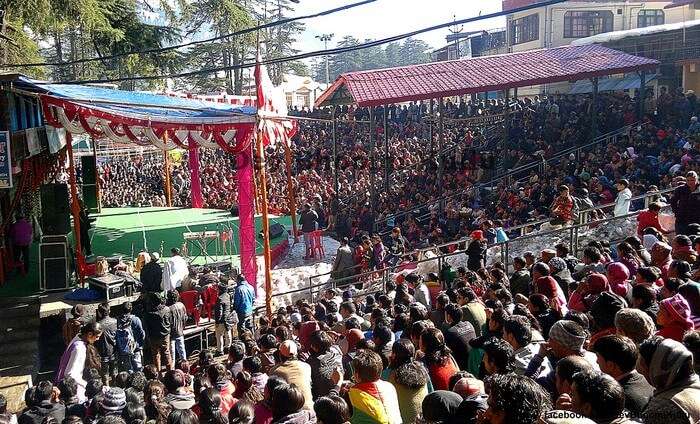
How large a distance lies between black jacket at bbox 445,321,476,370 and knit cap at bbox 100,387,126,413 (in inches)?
112

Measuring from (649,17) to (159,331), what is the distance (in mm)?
38671

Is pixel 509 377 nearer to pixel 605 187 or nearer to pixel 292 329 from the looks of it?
pixel 292 329

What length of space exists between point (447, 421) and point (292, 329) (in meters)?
4.60

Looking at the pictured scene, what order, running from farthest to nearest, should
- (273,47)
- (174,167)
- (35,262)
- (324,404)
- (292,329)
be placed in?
(273,47) → (174,167) → (35,262) → (292,329) → (324,404)

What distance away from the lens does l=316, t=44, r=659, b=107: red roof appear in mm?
19344

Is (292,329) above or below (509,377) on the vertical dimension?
below

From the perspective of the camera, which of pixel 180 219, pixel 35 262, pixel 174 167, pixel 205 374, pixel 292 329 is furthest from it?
pixel 174 167

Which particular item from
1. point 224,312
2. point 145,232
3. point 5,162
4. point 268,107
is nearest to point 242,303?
point 224,312

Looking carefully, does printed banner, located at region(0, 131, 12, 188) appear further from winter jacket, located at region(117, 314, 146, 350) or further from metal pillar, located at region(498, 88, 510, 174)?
metal pillar, located at region(498, 88, 510, 174)

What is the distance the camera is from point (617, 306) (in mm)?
5180

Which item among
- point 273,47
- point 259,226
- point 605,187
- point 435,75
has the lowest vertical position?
point 259,226

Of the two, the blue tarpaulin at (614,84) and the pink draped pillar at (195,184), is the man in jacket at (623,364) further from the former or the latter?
the blue tarpaulin at (614,84)

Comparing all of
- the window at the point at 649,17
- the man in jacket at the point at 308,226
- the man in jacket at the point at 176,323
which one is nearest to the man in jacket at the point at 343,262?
the man in jacket at the point at 308,226

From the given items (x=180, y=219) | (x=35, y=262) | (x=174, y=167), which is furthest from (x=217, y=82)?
(x=35, y=262)
